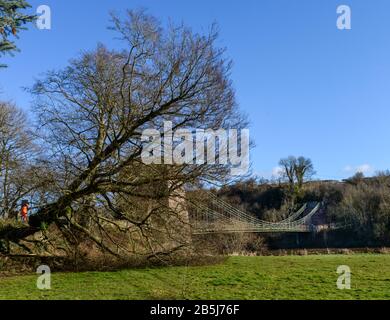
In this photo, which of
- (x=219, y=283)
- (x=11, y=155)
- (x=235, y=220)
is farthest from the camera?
(x=235, y=220)

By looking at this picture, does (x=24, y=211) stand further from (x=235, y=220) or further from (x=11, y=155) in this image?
(x=235, y=220)

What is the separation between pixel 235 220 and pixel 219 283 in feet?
88.5

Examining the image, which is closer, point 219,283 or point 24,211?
point 219,283

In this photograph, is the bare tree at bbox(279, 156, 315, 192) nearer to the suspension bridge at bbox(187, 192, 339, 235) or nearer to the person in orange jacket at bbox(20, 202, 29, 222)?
the suspension bridge at bbox(187, 192, 339, 235)

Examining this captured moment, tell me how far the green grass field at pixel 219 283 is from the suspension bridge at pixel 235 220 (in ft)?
8.18

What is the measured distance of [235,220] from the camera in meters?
37.7

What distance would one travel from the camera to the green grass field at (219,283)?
9531 millimetres

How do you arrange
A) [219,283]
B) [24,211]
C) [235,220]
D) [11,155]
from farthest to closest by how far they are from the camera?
[235,220] < [11,155] < [24,211] < [219,283]

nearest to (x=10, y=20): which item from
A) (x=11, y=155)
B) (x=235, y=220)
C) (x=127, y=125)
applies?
(x=127, y=125)

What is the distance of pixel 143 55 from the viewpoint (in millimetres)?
15203

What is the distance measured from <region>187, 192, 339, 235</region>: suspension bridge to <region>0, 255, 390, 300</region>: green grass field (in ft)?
8.18

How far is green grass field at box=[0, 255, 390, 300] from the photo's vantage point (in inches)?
375
